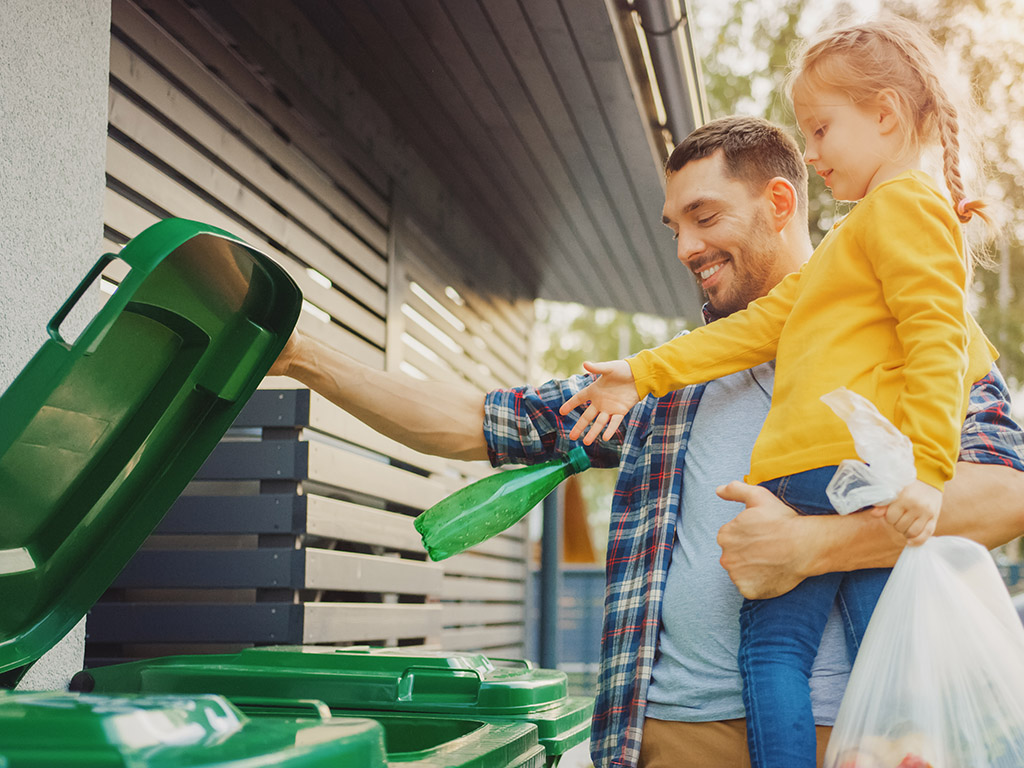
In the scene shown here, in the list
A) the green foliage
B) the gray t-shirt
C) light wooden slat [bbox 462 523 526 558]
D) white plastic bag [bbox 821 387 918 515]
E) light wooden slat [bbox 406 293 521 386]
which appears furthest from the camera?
the green foliage

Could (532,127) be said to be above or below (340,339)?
above

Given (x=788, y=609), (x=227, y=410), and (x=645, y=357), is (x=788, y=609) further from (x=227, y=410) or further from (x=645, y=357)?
(x=227, y=410)

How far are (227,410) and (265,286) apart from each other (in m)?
0.23

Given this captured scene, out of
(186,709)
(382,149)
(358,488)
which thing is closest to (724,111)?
(382,149)

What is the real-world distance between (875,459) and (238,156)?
9.77ft

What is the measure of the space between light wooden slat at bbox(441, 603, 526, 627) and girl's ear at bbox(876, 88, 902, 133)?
4024mm

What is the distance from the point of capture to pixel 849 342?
1814 mm

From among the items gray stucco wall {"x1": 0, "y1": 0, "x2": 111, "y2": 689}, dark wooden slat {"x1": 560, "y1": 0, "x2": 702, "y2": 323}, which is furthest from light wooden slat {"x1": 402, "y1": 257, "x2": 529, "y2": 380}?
gray stucco wall {"x1": 0, "y1": 0, "x2": 111, "y2": 689}

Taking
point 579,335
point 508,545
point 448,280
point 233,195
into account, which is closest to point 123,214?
point 233,195

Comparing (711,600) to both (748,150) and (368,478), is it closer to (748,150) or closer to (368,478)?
(748,150)

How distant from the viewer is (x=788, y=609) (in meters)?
1.74

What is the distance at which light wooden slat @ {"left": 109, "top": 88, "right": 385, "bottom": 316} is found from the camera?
10.4 ft

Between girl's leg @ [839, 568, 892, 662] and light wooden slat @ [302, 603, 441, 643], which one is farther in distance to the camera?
light wooden slat @ [302, 603, 441, 643]

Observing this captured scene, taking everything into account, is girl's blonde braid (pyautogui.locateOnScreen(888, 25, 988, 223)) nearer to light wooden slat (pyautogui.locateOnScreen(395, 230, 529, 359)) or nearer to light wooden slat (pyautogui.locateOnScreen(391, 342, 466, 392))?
light wooden slat (pyautogui.locateOnScreen(391, 342, 466, 392))
